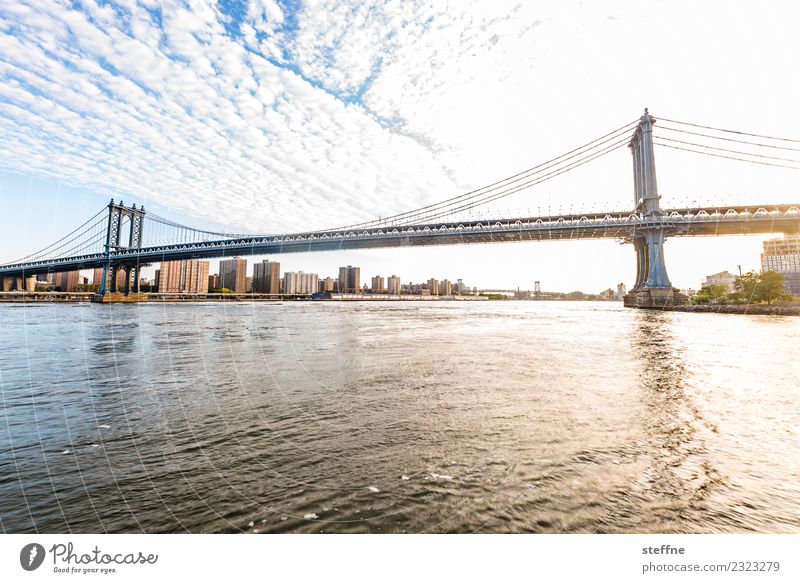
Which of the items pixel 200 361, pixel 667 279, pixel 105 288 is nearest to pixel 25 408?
pixel 200 361

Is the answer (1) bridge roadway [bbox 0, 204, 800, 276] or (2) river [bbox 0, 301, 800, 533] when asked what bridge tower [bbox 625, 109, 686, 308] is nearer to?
(1) bridge roadway [bbox 0, 204, 800, 276]

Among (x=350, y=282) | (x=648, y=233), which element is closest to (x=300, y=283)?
(x=350, y=282)

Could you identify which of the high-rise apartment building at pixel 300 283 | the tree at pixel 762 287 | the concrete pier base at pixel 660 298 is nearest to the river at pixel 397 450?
the concrete pier base at pixel 660 298

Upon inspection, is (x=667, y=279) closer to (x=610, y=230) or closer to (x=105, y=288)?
(x=610, y=230)

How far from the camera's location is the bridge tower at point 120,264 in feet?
193

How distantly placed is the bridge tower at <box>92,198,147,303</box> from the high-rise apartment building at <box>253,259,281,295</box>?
73.0 feet

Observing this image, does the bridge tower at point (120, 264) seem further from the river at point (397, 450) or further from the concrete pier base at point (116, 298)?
the river at point (397, 450)

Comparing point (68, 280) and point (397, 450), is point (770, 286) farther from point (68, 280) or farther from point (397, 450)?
point (68, 280)

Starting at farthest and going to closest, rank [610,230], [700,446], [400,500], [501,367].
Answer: [610,230]
[501,367]
[700,446]
[400,500]

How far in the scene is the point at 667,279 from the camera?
43875 millimetres

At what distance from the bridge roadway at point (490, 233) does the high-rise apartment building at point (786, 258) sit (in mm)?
44012

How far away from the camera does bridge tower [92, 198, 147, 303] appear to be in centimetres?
5883
